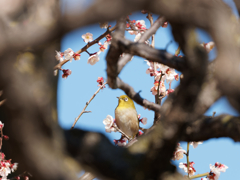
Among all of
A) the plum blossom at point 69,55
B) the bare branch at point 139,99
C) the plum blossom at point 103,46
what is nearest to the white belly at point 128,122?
the plum blossom at point 103,46

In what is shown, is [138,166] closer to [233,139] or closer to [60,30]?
[233,139]

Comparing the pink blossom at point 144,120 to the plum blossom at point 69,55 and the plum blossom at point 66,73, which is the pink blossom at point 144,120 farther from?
the plum blossom at point 69,55

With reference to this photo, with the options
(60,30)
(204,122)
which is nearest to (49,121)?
(60,30)

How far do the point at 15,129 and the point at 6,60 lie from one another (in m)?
0.27

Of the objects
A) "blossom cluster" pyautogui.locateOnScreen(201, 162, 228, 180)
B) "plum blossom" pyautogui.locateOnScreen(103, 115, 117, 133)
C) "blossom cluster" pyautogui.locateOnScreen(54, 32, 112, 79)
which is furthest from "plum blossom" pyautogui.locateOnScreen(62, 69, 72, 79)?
"blossom cluster" pyautogui.locateOnScreen(201, 162, 228, 180)

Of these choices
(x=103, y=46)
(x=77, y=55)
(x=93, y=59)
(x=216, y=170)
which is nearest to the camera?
(x=216, y=170)

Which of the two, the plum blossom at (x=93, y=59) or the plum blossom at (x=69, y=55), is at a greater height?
the plum blossom at (x=69, y=55)

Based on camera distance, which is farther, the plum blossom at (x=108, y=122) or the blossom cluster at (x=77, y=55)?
the plum blossom at (x=108, y=122)

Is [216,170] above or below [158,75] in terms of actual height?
below

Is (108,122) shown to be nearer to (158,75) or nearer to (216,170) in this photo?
(158,75)

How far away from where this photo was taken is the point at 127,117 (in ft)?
20.4

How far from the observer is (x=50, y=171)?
39.4 inches

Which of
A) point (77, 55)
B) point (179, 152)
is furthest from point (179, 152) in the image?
point (77, 55)

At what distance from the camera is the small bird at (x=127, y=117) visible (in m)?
6.21
